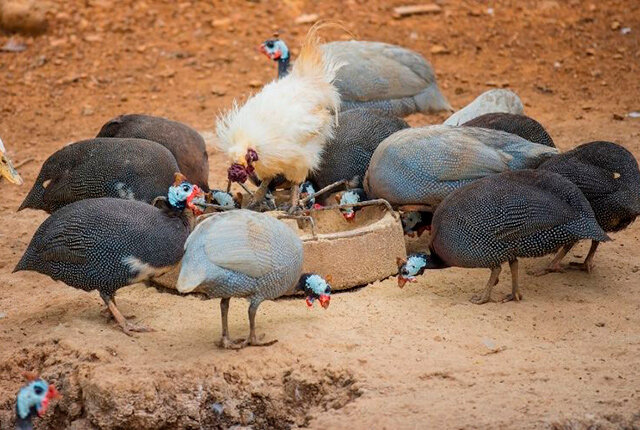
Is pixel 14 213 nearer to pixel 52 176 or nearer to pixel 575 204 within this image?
pixel 52 176

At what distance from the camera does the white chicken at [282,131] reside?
6570mm

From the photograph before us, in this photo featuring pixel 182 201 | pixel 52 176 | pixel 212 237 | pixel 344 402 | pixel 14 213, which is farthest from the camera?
pixel 14 213

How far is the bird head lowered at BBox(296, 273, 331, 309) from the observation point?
5.70m

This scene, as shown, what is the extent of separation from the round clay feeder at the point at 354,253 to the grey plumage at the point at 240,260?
60 centimetres

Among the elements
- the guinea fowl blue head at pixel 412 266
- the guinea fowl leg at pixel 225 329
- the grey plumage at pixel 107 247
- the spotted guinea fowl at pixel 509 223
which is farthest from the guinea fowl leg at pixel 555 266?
the grey plumage at pixel 107 247

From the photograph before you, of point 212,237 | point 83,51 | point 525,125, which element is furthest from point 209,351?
point 83,51

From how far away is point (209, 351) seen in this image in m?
5.46

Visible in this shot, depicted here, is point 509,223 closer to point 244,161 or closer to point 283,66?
point 244,161

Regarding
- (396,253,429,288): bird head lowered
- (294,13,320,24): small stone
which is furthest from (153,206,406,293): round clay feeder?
(294,13,320,24): small stone

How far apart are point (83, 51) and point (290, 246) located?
19.1 feet

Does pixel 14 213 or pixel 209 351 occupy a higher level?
pixel 209 351

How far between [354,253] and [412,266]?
336 millimetres

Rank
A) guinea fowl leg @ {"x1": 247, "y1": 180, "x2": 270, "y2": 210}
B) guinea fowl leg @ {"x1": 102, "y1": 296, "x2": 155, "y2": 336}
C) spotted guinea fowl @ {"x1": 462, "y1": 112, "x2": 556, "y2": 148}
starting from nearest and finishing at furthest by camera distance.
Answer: guinea fowl leg @ {"x1": 102, "y1": 296, "x2": 155, "y2": 336}
guinea fowl leg @ {"x1": 247, "y1": 180, "x2": 270, "y2": 210}
spotted guinea fowl @ {"x1": 462, "y1": 112, "x2": 556, "y2": 148}

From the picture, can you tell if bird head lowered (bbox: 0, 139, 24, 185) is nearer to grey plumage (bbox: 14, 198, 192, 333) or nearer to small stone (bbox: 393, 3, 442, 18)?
grey plumage (bbox: 14, 198, 192, 333)
